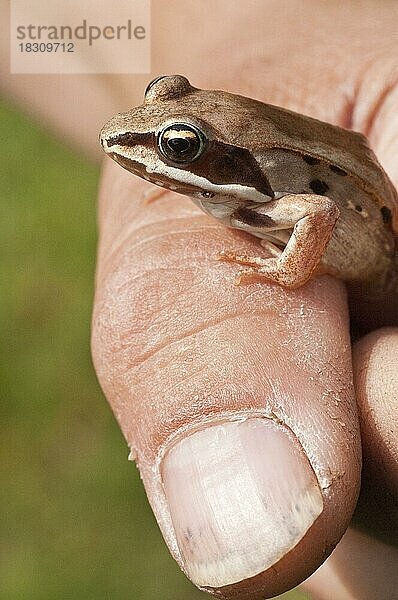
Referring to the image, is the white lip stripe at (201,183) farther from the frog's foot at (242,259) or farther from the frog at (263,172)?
the frog's foot at (242,259)

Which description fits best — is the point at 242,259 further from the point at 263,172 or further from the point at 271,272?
the point at 263,172

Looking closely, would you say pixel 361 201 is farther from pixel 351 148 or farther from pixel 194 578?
pixel 194 578

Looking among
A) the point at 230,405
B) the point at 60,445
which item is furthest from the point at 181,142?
the point at 60,445

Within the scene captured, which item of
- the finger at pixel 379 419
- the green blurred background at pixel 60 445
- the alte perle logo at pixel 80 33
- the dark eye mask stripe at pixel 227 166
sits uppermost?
the dark eye mask stripe at pixel 227 166

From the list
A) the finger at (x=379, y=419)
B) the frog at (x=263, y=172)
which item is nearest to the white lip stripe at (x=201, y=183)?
the frog at (x=263, y=172)

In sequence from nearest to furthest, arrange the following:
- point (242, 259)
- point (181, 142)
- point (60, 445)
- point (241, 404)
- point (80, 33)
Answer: point (241, 404) < point (181, 142) < point (242, 259) < point (80, 33) < point (60, 445)

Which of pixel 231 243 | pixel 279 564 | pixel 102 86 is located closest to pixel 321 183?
pixel 231 243

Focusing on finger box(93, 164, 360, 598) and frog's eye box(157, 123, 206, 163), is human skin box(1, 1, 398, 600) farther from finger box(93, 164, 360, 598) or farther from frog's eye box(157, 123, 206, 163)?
frog's eye box(157, 123, 206, 163)
